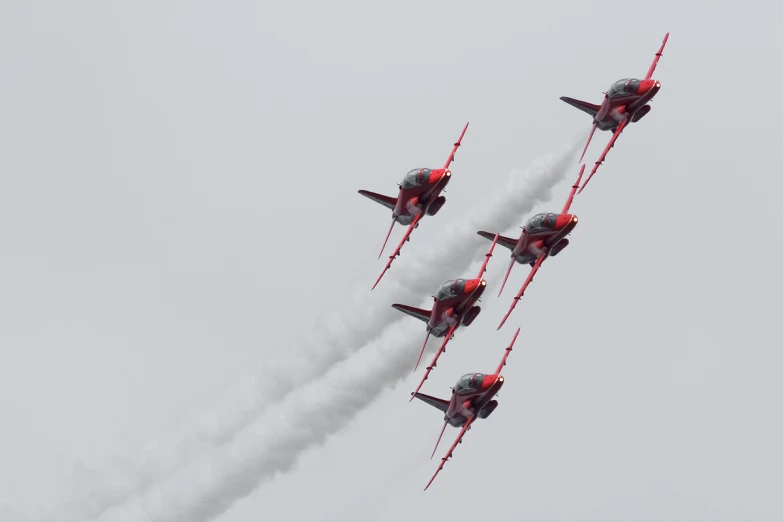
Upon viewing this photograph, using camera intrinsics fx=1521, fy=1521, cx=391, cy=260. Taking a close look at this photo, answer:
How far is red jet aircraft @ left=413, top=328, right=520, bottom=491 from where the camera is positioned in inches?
3880

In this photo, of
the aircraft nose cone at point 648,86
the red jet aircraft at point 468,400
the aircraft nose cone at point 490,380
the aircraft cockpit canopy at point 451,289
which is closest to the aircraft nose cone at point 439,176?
the aircraft cockpit canopy at point 451,289

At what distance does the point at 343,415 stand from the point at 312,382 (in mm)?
3640

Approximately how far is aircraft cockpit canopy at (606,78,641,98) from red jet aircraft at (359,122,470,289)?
38.4ft

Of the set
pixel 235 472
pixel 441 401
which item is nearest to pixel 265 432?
pixel 235 472

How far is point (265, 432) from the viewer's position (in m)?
106

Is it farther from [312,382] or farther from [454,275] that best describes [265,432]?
[454,275]

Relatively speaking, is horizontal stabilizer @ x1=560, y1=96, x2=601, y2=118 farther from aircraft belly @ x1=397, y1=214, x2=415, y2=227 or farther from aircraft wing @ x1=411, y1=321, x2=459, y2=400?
aircraft wing @ x1=411, y1=321, x2=459, y2=400

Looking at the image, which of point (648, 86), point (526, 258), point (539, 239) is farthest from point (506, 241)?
point (648, 86)

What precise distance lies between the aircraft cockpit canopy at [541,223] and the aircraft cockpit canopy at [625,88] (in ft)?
36.1

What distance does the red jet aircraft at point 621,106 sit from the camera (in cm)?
10519

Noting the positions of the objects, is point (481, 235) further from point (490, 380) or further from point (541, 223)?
point (490, 380)

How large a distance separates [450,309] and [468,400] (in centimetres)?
609

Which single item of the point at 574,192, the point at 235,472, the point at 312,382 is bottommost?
the point at 235,472

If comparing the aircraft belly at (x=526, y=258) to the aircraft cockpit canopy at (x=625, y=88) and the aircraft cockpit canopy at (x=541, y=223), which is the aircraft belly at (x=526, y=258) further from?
the aircraft cockpit canopy at (x=625, y=88)
